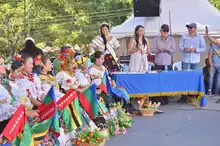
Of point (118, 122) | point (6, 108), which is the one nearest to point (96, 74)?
point (118, 122)

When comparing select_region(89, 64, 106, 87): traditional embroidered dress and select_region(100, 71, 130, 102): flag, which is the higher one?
select_region(89, 64, 106, 87): traditional embroidered dress

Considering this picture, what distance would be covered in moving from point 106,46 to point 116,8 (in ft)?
58.6

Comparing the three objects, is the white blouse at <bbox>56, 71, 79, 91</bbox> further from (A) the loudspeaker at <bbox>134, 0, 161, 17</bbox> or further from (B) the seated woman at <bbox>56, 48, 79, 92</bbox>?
(A) the loudspeaker at <bbox>134, 0, 161, 17</bbox>

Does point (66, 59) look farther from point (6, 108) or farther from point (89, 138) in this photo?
point (6, 108)

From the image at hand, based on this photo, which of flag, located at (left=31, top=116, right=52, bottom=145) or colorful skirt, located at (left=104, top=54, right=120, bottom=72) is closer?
flag, located at (left=31, top=116, right=52, bottom=145)

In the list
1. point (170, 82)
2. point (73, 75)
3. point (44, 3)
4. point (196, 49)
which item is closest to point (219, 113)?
point (170, 82)

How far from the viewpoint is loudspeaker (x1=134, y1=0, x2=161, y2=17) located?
34.9ft

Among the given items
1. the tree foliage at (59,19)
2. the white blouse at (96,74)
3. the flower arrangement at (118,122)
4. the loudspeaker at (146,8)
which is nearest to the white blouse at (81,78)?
the white blouse at (96,74)

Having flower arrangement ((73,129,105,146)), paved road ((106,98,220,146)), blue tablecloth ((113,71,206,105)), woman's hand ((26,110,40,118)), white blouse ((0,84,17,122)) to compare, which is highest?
white blouse ((0,84,17,122))

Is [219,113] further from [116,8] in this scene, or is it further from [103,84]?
[116,8]

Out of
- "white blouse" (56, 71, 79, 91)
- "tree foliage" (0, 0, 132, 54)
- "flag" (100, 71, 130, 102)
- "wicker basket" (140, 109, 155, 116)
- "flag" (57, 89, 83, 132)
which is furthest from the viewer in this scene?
"tree foliage" (0, 0, 132, 54)

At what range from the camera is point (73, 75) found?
5.46 metres

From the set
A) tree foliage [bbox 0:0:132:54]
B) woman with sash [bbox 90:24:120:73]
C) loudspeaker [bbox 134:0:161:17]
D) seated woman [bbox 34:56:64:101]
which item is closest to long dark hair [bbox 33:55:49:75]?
seated woman [bbox 34:56:64:101]

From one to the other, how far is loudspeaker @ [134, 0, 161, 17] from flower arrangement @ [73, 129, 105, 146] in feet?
20.3
